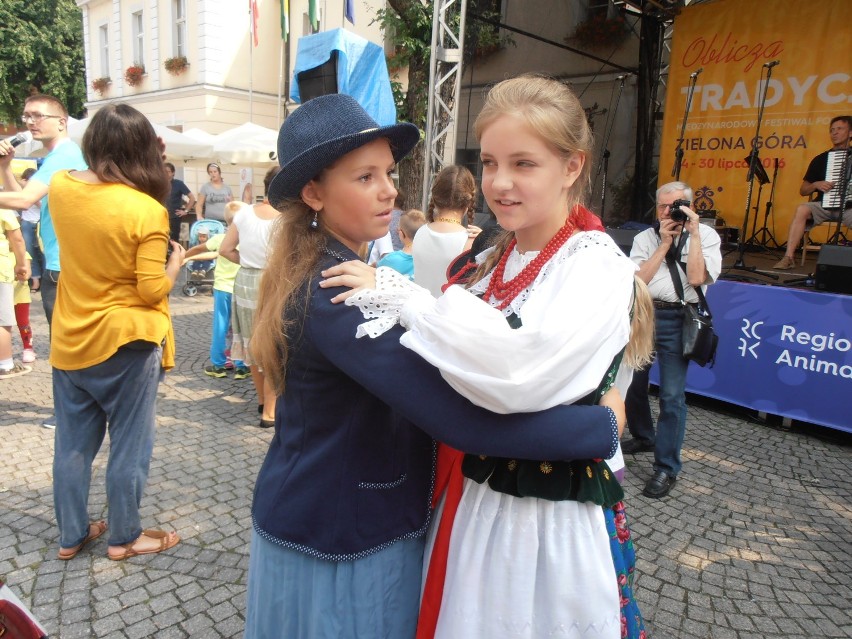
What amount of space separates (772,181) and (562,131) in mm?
9115

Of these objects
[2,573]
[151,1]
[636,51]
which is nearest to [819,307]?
[2,573]

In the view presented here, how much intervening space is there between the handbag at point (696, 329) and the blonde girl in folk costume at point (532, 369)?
244 cm

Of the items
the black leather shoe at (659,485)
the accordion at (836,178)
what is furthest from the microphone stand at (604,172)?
the black leather shoe at (659,485)

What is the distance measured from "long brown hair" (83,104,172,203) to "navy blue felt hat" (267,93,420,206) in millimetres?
1491

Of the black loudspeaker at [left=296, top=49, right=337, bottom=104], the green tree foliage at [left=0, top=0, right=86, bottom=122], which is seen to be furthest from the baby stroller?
the green tree foliage at [left=0, top=0, right=86, bottom=122]

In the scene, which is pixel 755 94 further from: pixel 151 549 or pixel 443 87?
pixel 151 549

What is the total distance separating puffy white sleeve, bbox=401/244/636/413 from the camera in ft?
3.01

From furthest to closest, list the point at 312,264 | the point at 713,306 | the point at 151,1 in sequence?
the point at 151,1, the point at 713,306, the point at 312,264

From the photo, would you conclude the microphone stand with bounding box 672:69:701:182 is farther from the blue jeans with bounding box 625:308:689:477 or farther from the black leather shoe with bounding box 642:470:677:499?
the black leather shoe with bounding box 642:470:677:499

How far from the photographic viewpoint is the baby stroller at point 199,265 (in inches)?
365

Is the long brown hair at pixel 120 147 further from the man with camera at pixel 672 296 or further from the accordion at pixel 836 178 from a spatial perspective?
the accordion at pixel 836 178

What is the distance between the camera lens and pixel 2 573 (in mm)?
2580

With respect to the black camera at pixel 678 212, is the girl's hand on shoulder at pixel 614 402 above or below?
below

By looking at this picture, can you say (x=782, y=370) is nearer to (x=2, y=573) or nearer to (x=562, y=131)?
(x=562, y=131)
